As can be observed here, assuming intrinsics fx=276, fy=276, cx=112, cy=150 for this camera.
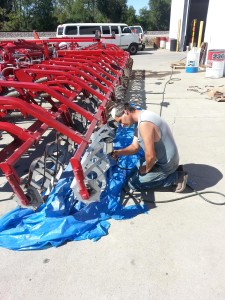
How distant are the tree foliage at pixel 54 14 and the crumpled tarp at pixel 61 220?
3493 centimetres

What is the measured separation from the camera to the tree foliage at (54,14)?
33.7 m

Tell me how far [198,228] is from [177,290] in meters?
0.69

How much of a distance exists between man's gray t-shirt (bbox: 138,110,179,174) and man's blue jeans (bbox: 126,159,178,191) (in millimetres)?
52

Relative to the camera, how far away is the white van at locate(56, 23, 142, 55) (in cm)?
1521

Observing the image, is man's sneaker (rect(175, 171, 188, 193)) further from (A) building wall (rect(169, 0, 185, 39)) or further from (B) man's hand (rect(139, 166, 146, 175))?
(A) building wall (rect(169, 0, 185, 39))

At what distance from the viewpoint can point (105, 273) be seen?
2.08 metres

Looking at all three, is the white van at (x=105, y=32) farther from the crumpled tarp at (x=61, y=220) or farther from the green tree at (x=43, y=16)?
the green tree at (x=43, y=16)

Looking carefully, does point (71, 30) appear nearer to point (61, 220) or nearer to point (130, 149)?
point (130, 149)

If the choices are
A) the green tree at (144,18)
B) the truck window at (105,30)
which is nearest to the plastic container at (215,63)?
the truck window at (105,30)

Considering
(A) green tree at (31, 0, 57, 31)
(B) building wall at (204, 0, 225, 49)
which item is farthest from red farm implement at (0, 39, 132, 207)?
(A) green tree at (31, 0, 57, 31)

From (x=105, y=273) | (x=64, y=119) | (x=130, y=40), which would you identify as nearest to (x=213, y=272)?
(x=105, y=273)

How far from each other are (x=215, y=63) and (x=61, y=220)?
831 centimetres

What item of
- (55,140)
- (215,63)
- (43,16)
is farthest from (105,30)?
(43,16)

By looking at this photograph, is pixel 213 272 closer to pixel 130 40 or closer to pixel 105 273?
pixel 105 273
